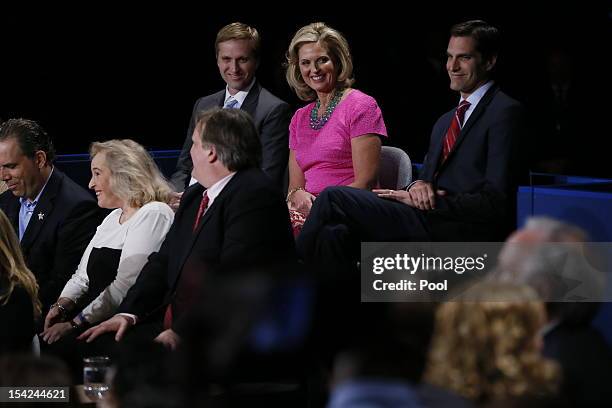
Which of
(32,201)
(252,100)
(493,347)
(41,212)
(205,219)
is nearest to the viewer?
(493,347)

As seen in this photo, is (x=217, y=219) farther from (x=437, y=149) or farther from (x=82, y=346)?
(x=437, y=149)

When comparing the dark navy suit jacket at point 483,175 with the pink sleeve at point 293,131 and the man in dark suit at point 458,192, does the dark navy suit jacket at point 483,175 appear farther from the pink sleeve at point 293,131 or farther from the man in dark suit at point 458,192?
the pink sleeve at point 293,131

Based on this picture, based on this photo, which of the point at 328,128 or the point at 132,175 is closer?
the point at 132,175

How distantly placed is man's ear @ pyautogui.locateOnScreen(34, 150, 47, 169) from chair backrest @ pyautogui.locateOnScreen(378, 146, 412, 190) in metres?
1.51

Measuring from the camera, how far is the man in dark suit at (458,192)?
13.8 feet

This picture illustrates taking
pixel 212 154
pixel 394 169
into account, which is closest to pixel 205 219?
pixel 212 154

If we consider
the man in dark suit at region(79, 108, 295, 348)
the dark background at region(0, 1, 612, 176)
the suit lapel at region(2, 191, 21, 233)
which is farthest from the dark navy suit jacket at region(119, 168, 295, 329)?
the dark background at region(0, 1, 612, 176)

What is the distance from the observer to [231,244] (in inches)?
147

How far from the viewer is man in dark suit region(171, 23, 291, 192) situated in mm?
5039

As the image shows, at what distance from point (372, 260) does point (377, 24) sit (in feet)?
7.67

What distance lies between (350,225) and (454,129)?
1.85 ft

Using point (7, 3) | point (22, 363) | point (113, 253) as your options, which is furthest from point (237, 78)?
point (22, 363)

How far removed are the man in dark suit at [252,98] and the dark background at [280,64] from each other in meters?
0.78

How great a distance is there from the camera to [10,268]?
141 inches
